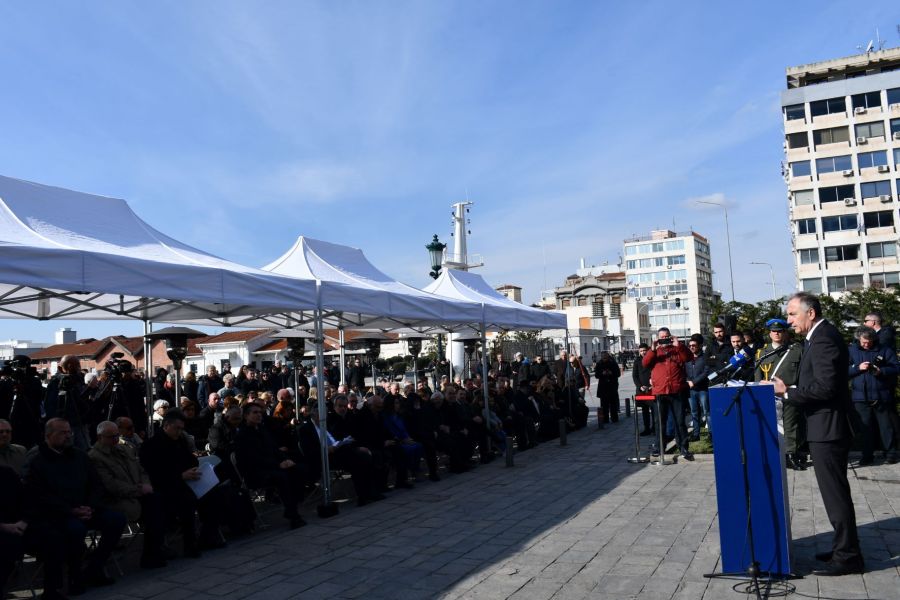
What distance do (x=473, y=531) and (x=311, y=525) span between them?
1.87m

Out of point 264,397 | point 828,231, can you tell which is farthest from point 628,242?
point 264,397

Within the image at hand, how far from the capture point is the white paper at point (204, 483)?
6582 mm

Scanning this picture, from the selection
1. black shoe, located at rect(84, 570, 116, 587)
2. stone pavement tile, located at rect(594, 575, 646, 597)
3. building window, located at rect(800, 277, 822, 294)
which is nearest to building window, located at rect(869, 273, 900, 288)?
building window, located at rect(800, 277, 822, 294)

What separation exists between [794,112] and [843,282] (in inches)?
596

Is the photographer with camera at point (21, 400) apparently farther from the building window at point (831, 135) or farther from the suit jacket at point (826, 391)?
the building window at point (831, 135)

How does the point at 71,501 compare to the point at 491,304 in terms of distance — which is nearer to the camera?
the point at 71,501

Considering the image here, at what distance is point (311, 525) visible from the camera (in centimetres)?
748

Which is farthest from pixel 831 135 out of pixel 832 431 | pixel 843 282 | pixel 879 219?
pixel 832 431

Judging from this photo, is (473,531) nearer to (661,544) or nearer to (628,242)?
(661,544)

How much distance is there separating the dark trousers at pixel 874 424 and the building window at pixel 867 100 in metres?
57.9

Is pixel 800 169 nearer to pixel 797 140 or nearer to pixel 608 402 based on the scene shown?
pixel 797 140

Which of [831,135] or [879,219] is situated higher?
[831,135]

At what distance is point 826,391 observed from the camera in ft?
15.2

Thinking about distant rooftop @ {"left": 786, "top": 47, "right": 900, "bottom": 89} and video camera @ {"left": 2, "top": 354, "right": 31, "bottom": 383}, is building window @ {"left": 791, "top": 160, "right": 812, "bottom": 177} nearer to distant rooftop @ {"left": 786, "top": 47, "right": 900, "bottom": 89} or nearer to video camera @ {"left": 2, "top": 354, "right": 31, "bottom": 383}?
distant rooftop @ {"left": 786, "top": 47, "right": 900, "bottom": 89}
